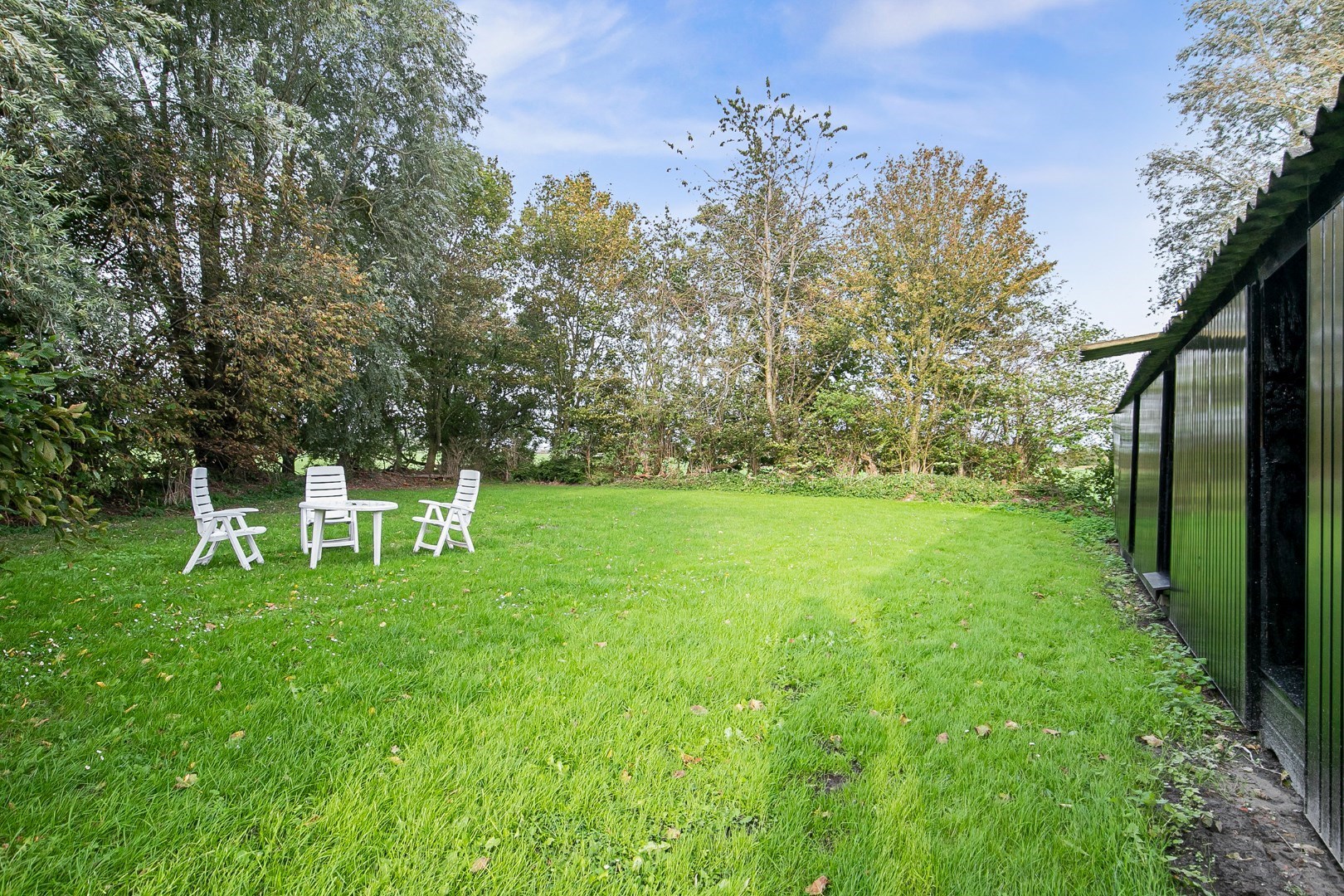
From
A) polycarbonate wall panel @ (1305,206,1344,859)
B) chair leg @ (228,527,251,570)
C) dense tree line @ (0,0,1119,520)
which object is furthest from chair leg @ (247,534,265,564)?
polycarbonate wall panel @ (1305,206,1344,859)

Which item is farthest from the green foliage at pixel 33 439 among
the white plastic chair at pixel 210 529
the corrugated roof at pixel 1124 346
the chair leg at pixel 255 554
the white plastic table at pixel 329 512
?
the corrugated roof at pixel 1124 346

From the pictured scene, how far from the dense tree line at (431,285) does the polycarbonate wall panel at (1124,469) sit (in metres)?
7.54

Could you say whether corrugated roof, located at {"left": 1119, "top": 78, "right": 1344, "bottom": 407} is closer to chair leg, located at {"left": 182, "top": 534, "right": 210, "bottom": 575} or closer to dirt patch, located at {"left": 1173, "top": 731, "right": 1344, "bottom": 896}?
dirt patch, located at {"left": 1173, "top": 731, "right": 1344, "bottom": 896}

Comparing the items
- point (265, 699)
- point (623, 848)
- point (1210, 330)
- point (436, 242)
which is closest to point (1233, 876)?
point (623, 848)

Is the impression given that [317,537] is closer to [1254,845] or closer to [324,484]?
[324,484]

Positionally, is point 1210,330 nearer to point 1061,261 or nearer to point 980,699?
point 980,699

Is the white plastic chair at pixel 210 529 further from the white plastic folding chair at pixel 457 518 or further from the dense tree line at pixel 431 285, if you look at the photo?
the white plastic folding chair at pixel 457 518

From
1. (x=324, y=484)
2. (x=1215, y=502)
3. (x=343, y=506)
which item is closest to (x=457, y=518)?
(x=343, y=506)

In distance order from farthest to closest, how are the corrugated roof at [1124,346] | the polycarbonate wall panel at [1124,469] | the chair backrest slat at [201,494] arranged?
the polycarbonate wall panel at [1124,469]
the chair backrest slat at [201,494]
the corrugated roof at [1124,346]

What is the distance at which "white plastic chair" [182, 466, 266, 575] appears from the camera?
17.9 ft

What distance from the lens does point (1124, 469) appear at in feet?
26.6

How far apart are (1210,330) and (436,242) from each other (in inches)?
660

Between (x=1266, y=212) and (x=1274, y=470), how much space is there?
4.75 feet

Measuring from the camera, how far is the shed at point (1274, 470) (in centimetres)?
202
